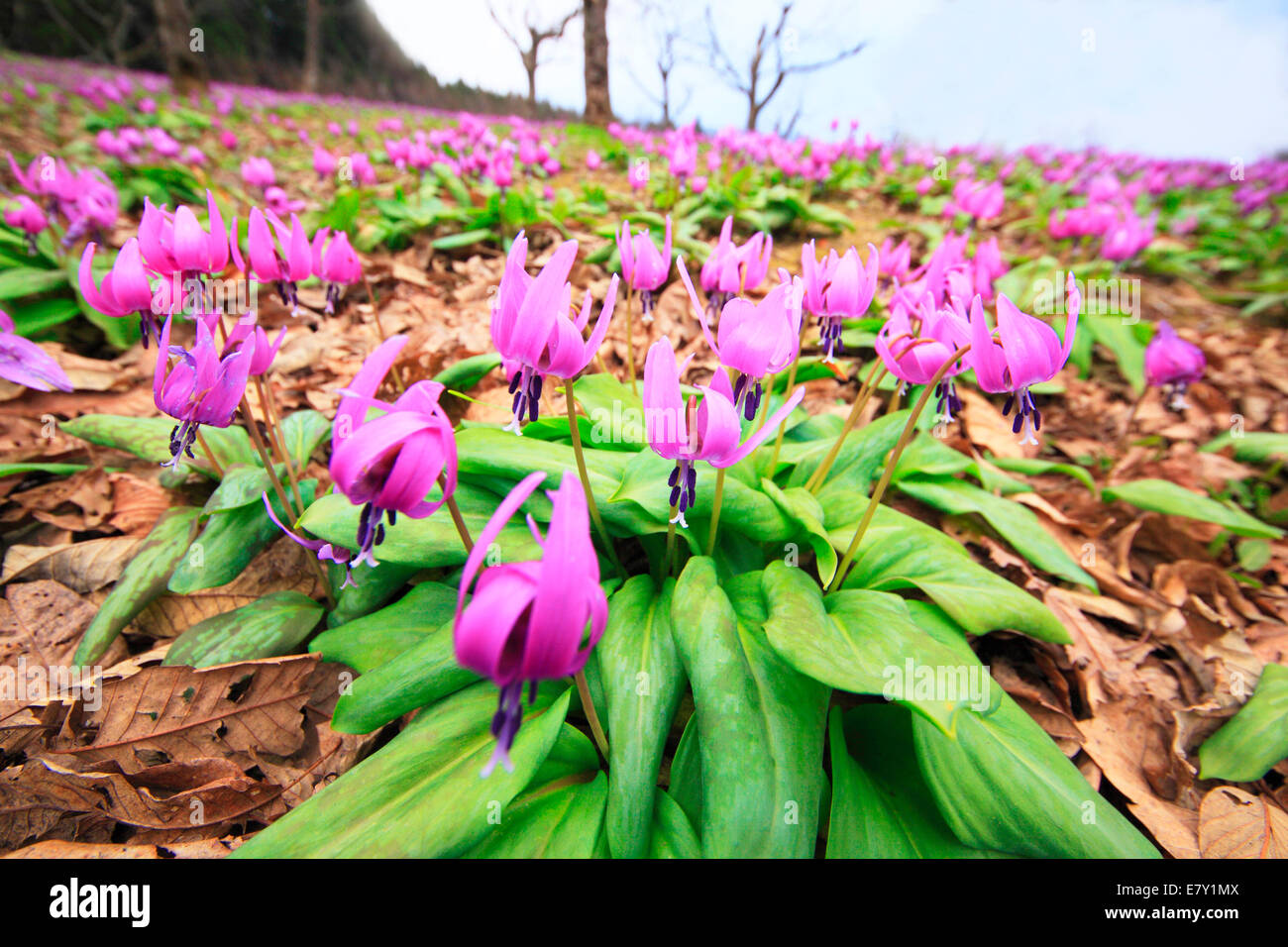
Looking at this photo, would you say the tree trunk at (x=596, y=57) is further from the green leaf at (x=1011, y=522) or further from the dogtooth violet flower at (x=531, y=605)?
the dogtooth violet flower at (x=531, y=605)

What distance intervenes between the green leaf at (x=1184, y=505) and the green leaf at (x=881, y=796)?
6.83 feet

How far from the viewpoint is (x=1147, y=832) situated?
151cm

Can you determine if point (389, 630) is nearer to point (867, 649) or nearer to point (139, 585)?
point (139, 585)

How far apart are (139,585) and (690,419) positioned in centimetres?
184

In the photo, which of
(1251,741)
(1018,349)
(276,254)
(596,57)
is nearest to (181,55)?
(596,57)

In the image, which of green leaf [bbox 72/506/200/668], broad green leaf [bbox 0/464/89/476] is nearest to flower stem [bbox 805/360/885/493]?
green leaf [bbox 72/506/200/668]

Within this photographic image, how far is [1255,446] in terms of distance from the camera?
118 inches

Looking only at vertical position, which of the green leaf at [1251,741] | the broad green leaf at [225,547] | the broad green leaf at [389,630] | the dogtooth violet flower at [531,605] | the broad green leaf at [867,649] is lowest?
the green leaf at [1251,741]

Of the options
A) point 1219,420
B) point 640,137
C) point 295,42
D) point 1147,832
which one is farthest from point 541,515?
point 295,42

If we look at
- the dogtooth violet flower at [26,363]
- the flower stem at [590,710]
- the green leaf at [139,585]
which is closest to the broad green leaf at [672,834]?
Answer: the flower stem at [590,710]

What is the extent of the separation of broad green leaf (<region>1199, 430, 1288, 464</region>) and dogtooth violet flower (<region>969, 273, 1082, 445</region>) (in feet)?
9.34

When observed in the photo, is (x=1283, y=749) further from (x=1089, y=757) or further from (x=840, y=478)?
(x=840, y=478)

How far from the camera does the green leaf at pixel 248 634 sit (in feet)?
5.36
